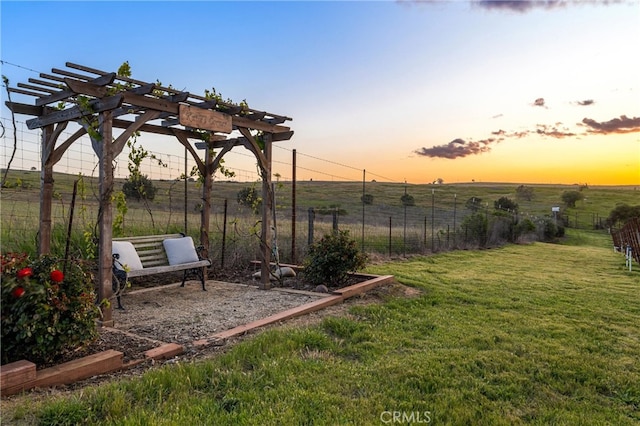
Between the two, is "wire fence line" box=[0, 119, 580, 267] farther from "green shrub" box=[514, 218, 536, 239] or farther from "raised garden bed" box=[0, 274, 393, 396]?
"green shrub" box=[514, 218, 536, 239]

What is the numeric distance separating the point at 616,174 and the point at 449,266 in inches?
451

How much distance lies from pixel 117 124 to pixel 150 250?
6.16 ft

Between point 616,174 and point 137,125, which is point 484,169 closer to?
point 616,174

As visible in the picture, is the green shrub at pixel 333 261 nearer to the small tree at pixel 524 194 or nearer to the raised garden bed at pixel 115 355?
the raised garden bed at pixel 115 355

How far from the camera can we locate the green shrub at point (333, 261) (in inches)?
247

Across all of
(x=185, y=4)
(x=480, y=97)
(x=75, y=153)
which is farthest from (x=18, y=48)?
(x=480, y=97)

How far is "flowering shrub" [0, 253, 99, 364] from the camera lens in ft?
9.16

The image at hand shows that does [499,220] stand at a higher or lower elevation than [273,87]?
lower

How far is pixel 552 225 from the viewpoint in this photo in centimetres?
2361

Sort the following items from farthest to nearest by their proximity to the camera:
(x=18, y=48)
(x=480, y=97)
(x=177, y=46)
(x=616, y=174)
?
(x=616, y=174) → (x=480, y=97) → (x=177, y=46) → (x=18, y=48)

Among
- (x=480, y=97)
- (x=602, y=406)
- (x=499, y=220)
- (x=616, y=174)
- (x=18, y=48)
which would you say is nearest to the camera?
(x=602, y=406)

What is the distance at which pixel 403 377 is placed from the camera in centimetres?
308

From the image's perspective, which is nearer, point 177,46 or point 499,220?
point 177,46

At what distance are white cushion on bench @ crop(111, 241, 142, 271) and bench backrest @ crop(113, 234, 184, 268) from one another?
0.41 m
